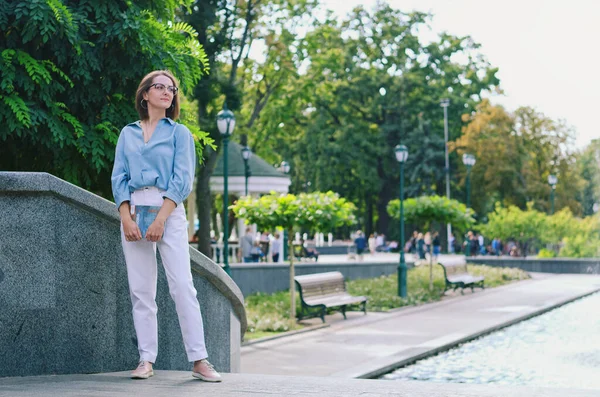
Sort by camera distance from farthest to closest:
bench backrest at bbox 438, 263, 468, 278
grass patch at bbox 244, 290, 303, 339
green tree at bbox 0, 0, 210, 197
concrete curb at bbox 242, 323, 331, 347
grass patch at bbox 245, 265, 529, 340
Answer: bench backrest at bbox 438, 263, 468, 278, grass patch at bbox 245, 265, 529, 340, grass patch at bbox 244, 290, 303, 339, concrete curb at bbox 242, 323, 331, 347, green tree at bbox 0, 0, 210, 197

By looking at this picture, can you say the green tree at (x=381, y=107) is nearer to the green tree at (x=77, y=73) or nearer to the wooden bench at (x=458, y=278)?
the wooden bench at (x=458, y=278)

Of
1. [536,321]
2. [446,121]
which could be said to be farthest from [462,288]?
[446,121]

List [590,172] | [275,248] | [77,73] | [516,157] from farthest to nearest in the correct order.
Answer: [590,172] < [516,157] < [275,248] < [77,73]

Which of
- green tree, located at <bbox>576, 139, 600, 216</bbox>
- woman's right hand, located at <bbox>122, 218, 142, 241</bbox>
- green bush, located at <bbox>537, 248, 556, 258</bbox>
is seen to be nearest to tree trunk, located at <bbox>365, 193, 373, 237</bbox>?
green bush, located at <bbox>537, 248, 556, 258</bbox>

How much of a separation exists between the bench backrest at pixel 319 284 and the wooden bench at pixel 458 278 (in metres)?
5.90

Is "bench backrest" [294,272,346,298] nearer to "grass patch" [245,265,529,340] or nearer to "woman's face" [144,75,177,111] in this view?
"grass patch" [245,265,529,340]

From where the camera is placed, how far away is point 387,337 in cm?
1307

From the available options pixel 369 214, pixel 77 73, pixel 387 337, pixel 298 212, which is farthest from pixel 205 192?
pixel 369 214

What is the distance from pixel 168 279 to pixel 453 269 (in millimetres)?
19058

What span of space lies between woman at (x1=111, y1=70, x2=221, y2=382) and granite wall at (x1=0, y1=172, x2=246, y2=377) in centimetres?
55

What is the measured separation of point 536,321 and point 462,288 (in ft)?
24.2

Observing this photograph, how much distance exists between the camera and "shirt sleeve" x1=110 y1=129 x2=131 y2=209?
16.7 feet

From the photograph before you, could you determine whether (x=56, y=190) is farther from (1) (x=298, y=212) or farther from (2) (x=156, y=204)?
(1) (x=298, y=212)

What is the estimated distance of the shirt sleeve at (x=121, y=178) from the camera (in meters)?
5.09
